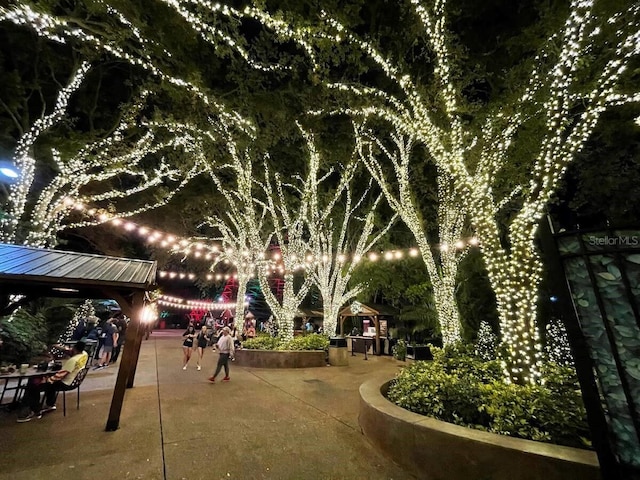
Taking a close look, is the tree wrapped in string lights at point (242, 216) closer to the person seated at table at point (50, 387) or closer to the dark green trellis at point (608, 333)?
the person seated at table at point (50, 387)

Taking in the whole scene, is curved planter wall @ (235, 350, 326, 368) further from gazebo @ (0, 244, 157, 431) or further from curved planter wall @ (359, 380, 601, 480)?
curved planter wall @ (359, 380, 601, 480)

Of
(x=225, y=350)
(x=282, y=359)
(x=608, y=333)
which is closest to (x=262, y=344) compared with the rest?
(x=282, y=359)

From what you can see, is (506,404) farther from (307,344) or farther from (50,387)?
(307,344)

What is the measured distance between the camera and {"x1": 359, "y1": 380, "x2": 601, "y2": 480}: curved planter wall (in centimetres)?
277

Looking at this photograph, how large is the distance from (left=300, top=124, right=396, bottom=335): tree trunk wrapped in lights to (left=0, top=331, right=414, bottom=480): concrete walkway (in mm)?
6697

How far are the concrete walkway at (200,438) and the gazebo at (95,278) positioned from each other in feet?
2.57

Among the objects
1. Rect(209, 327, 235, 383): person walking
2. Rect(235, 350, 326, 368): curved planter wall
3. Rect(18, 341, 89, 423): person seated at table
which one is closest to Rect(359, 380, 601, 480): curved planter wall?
Rect(209, 327, 235, 383): person walking

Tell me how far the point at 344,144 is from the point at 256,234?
495 centimetres

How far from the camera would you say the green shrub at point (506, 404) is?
3496 millimetres

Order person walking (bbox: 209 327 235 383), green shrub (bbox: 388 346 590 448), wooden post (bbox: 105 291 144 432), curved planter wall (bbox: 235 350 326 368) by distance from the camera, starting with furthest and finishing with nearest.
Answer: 1. curved planter wall (bbox: 235 350 326 368)
2. person walking (bbox: 209 327 235 383)
3. wooden post (bbox: 105 291 144 432)
4. green shrub (bbox: 388 346 590 448)

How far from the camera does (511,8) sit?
782cm

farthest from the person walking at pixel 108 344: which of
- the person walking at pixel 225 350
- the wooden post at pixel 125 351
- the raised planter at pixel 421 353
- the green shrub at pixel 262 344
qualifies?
the raised planter at pixel 421 353

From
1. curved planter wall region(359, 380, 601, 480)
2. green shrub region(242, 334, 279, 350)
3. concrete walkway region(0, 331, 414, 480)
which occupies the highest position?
green shrub region(242, 334, 279, 350)

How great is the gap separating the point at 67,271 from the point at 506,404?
6983 millimetres
